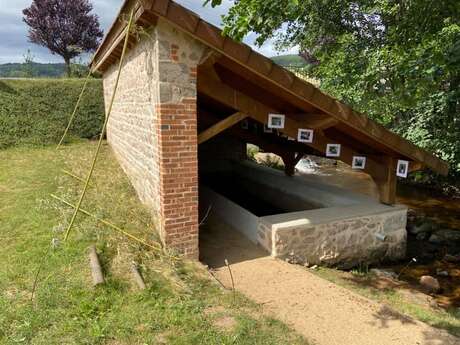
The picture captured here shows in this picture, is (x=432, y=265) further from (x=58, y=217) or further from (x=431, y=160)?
→ (x=58, y=217)

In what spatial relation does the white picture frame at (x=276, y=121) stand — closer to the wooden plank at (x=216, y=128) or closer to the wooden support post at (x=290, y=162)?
the wooden plank at (x=216, y=128)

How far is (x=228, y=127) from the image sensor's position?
18.8 feet

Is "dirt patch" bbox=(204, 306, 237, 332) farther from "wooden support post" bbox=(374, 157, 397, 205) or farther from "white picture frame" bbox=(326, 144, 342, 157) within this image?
"wooden support post" bbox=(374, 157, 397, 205)

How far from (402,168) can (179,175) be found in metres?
4.18

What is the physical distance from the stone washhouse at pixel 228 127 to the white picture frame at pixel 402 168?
2 centimetres

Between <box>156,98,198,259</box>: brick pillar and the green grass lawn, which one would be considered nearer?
the green grass lawn

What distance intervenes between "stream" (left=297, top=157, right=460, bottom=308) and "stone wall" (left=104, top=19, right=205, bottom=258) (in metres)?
3.89

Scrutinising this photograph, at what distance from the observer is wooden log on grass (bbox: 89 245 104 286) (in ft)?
11.9

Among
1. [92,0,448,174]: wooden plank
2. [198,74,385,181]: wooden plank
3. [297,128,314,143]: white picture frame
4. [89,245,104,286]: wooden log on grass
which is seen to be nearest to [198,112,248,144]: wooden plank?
[198,74,385,181]: wooden plank

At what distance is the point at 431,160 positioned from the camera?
6.01 m

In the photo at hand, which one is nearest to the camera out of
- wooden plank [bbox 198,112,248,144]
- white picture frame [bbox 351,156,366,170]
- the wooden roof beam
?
wooden plank [bbox 198,112,248,144]

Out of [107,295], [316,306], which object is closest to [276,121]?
[316,306]

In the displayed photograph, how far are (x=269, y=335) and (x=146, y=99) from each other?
3.69 metres

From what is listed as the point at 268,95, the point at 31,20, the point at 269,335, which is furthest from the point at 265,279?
the point at 31,20
